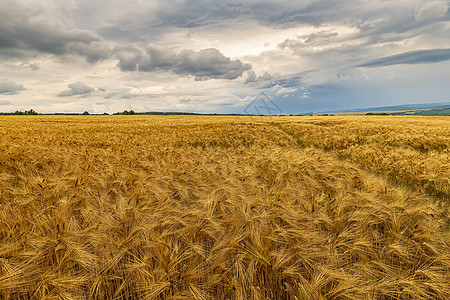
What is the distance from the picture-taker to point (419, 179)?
5160 mm

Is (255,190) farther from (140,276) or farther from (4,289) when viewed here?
(4,289)

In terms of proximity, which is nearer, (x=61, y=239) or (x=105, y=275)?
(x=105, y=275)

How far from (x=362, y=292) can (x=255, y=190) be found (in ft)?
6.50

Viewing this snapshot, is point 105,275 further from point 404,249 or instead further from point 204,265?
point 404,249

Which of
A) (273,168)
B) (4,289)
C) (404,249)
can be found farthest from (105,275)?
(273,168)

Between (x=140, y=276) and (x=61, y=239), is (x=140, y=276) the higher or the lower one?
the lower one

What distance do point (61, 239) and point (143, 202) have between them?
91 cm

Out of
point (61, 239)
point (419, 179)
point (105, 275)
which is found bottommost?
point (419, 179)

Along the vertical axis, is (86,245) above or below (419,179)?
above

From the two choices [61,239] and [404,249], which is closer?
[61,239]

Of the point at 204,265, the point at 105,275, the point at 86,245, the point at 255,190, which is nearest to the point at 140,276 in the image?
Answer: the point at 105,275

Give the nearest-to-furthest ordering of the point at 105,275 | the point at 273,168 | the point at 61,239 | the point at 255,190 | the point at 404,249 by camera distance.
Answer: the point at 105,275 → the point at 61,239 → the point at 404,249 → the point at 255,190 → the point at 273,168

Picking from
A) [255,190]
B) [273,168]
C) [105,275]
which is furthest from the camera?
[273,168]

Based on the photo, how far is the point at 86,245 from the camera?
2.07 m
